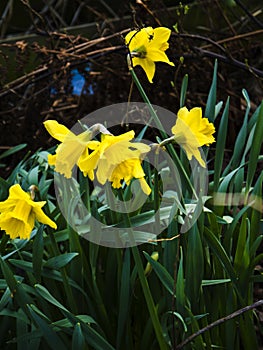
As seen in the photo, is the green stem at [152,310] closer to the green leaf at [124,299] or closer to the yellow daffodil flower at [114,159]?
the green leaf at [124,299]

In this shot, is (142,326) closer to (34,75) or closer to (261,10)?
(34,75)

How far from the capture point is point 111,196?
40.2 inches

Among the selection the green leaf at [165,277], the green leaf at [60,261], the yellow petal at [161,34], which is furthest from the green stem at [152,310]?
the yellow petal at [161,34]

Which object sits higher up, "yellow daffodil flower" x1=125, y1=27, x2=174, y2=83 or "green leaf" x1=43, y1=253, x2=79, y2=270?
"yellow daffodil flower" x1=125, y1=27, x2=174, y2=83

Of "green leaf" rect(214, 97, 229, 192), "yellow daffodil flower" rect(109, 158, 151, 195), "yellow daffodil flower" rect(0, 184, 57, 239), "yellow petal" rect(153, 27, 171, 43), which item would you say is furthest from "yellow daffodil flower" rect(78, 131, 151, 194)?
"green leaf" rect(214, 97, 229, 192)

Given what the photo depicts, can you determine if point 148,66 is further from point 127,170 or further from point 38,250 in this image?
point 38,250

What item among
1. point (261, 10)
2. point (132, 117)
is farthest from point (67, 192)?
point (261, 10)

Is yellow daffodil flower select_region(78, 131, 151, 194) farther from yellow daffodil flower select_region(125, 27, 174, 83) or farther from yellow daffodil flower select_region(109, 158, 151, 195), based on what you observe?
yellow daffodil flower select_region(125, 27, 174, 83)

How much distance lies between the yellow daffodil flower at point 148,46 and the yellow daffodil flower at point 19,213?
26cm

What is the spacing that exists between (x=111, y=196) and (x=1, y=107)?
1.25 metres

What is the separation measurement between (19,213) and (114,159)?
0.20 m

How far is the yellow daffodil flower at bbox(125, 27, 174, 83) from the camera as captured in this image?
98cm

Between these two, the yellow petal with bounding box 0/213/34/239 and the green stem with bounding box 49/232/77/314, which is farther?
the green stem with bounding box 49/232/77/314

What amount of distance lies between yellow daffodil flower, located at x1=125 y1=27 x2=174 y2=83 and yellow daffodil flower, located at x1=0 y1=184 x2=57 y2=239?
0.86 ft
